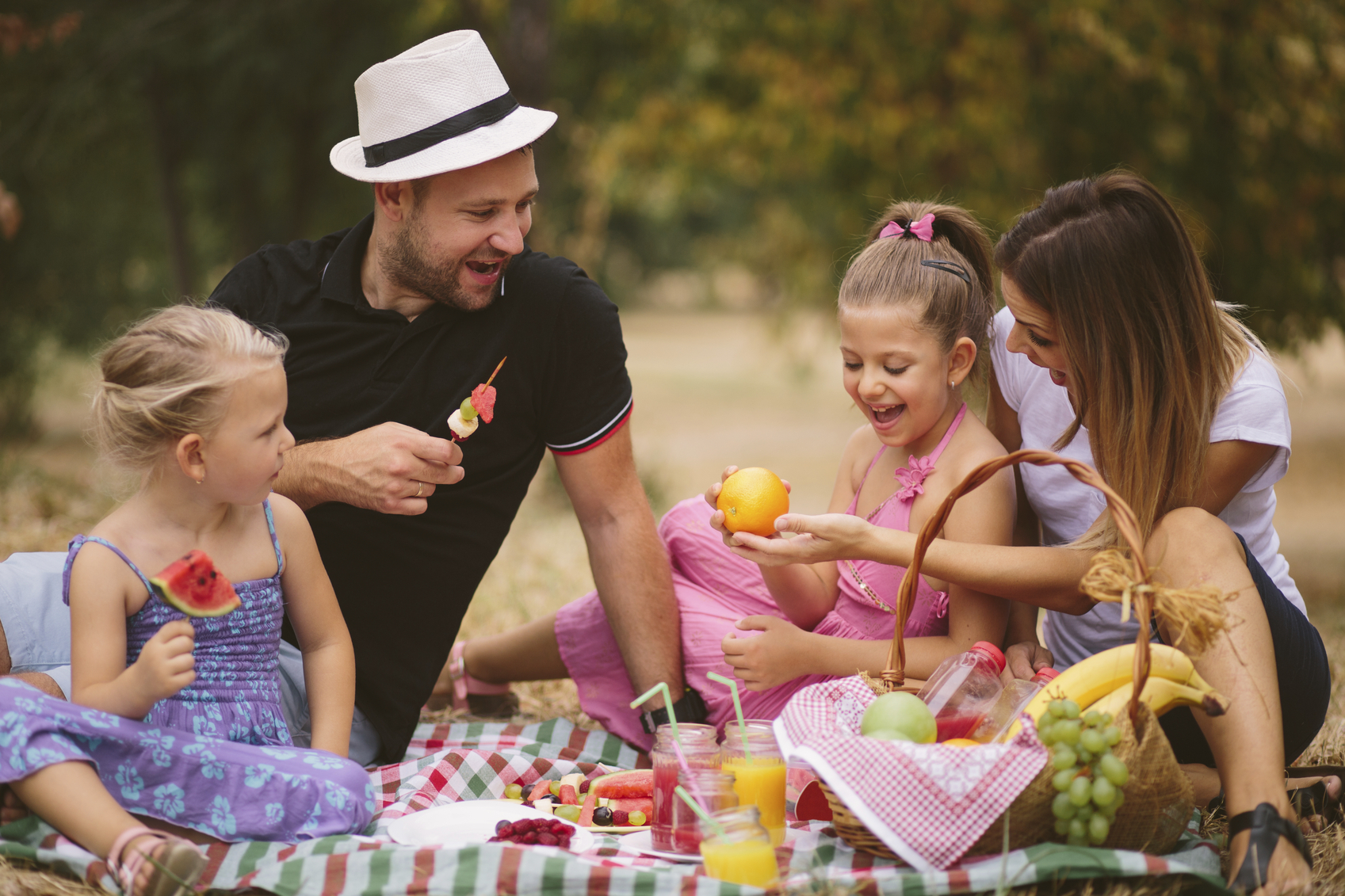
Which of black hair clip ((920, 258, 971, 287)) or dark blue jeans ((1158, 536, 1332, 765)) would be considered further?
black hair clip ((920, 258, 971, 287))

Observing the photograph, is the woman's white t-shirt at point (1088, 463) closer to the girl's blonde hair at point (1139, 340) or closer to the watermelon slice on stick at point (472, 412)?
the girl's blonde hair at point (1139, 340)

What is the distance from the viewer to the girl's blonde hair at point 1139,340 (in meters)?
3.16

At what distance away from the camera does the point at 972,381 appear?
3.81 meters

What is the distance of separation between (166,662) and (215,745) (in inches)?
13.7

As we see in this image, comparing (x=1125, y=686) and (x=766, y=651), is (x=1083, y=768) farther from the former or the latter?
(x=766, y=651)

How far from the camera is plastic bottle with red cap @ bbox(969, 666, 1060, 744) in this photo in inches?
120

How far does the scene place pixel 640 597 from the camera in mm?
3838

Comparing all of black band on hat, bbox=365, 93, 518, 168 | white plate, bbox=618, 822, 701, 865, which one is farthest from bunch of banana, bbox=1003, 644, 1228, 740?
black band on hat, bbox=365, 93, 518, 168

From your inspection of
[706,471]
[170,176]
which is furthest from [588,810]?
[706,471]

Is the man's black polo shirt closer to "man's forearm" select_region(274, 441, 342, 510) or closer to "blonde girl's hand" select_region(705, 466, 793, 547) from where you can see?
"man's forearm" select_region(274, 441, 342, 510)

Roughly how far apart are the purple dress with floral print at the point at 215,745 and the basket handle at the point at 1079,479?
1404 mm

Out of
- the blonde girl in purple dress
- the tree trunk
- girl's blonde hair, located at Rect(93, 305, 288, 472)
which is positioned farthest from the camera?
the tree trunk

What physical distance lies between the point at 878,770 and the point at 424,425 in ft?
5.76

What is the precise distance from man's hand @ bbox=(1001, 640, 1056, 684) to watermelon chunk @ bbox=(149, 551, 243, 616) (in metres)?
2.08
